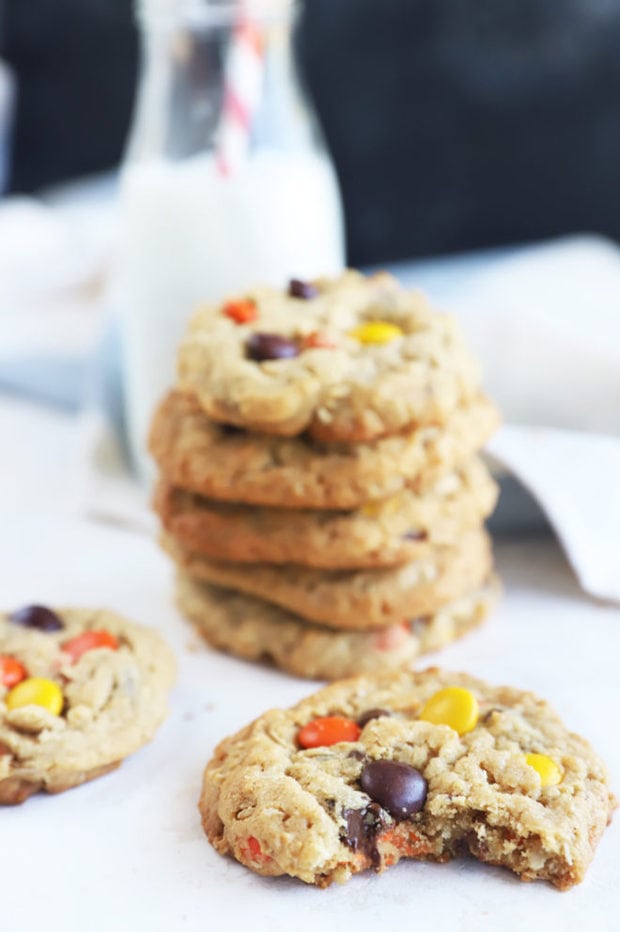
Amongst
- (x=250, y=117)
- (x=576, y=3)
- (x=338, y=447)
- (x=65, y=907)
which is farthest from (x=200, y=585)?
(x=576, y=3)

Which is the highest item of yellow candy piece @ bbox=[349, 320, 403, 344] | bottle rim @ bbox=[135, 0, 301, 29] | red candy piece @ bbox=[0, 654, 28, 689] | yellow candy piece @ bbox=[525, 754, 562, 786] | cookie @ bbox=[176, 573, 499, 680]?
bottle rim @ bbox=[135, 0, 301, 29]

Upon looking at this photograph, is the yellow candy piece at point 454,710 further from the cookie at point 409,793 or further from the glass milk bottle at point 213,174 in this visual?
the glass milk bottle at point 213,174

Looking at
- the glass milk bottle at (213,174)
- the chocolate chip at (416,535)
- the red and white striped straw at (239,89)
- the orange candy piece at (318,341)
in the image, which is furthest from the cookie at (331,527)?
the red and white striped straw at (239,89)

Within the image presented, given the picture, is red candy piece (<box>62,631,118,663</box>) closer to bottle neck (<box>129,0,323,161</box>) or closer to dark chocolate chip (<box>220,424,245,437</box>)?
dark chocolate chip (<box>220,424,245,437</box>)

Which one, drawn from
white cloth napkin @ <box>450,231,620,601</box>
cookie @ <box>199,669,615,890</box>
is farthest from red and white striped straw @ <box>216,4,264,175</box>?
cookie @ <box>199,669,615,890</box>

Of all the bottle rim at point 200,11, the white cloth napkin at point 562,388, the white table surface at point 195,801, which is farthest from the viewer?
the bottle rim at point 200,11

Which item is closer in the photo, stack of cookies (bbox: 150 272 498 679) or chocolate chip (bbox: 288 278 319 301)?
stack of cookies (bbox: 150 272 498 679)

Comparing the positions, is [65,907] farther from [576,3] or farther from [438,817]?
[576,3]
